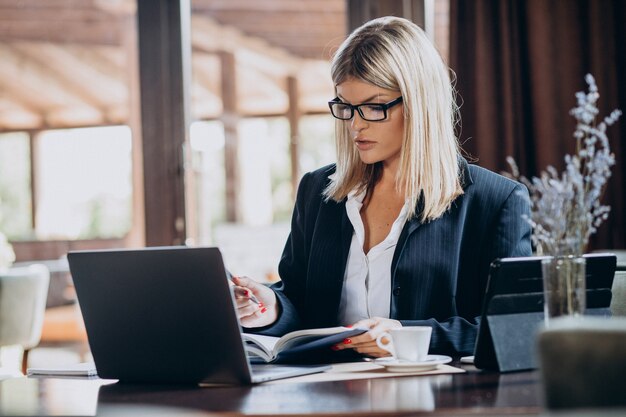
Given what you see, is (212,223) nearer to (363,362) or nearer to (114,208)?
(114,208)

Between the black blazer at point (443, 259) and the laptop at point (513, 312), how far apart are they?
1.45ft

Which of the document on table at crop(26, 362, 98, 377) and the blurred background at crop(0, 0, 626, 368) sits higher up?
the blurred background at crop(0, 0, 626, 368)

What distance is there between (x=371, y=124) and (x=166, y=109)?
92.1 inches

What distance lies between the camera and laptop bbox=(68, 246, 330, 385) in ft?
4.67

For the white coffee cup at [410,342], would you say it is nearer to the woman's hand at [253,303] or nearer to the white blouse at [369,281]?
the woman's hand at [253,303]

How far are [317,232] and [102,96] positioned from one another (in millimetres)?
2602

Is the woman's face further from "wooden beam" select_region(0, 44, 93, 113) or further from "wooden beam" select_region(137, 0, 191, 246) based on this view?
"wooden beam" select_region(0, 44, 93, 113)

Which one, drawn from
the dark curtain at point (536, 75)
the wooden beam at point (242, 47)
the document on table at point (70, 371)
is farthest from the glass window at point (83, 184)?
the document on table at point (70, 371)

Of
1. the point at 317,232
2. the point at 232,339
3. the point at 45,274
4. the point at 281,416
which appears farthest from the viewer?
the point at 45,274

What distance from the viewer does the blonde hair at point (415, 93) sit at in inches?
83.3

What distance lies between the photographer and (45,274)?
434 centimetres

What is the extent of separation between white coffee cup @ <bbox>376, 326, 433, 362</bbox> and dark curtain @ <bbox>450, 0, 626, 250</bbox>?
2.06 meters

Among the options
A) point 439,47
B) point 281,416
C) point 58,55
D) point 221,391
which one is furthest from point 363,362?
point 58,55

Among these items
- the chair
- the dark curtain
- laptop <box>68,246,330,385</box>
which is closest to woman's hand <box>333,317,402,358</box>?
laptop <box>68,246,330,385</box>
